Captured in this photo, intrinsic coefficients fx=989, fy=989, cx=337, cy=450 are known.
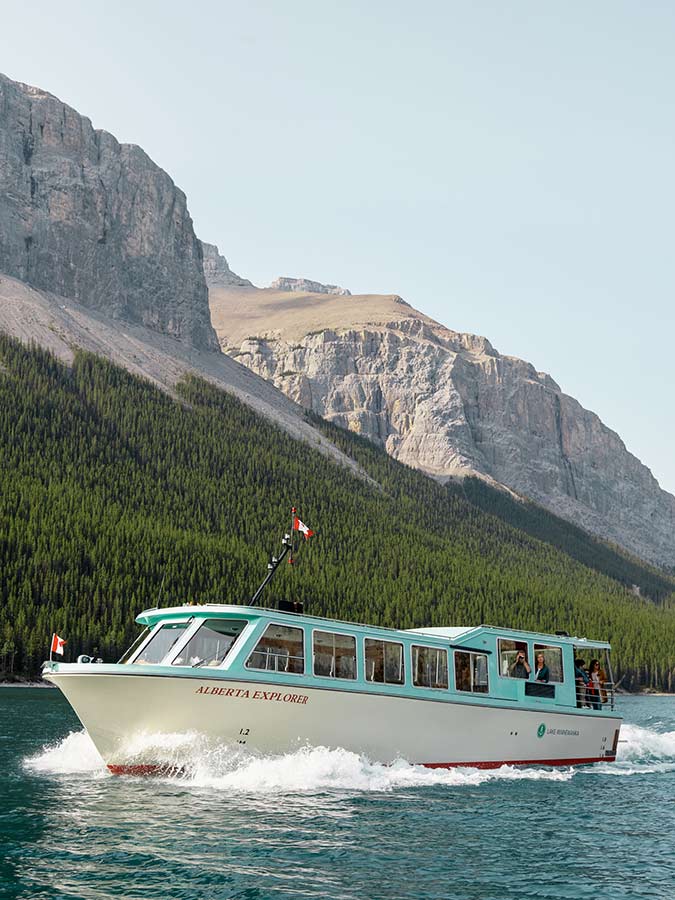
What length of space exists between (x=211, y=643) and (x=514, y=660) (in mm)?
13892

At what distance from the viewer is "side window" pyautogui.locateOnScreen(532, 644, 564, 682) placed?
41.0 meters

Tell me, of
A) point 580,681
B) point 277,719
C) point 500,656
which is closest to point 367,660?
point 277,719

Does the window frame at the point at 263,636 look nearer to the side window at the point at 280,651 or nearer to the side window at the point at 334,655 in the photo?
the side window at the point at 280,651

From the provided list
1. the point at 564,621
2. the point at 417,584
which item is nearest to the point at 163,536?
the point at 417,584

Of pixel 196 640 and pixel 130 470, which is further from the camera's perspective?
pixel 130 470

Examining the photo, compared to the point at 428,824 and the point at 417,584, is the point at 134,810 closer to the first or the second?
the point at 428,824

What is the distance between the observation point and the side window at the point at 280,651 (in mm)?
32688

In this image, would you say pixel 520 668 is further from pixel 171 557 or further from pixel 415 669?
pixel 171 557

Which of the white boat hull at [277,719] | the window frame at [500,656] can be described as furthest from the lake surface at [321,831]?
the window frame at [500,656]

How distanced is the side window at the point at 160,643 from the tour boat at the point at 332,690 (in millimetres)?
67

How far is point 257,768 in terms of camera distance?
31.7 meters

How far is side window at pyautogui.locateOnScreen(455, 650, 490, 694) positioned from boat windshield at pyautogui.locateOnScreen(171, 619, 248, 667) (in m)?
9.82

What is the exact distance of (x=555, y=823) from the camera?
97.4ft

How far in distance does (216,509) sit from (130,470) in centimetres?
1749
